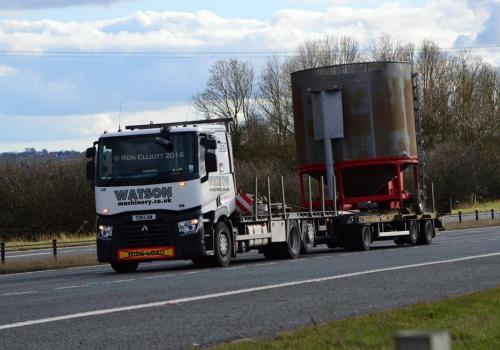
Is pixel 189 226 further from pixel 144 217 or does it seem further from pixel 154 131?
pixel 154 131

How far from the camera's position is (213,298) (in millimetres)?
15281

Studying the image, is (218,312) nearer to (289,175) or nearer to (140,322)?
(140,322)

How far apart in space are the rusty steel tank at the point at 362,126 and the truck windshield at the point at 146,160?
8.69 m

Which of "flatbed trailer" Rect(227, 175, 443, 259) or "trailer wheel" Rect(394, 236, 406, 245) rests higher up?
"flatbed trailer" Rect(227, 175, 443, 259)

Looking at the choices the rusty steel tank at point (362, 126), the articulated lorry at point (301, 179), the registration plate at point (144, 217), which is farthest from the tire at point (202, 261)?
the rusty steel tank at point (362, 126)

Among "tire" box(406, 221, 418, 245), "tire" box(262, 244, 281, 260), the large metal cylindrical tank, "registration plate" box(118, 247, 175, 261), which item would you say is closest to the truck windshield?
"registration plate" box(118, 247, 175, 261)

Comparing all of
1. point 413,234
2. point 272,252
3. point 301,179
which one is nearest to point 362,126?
point 301,179

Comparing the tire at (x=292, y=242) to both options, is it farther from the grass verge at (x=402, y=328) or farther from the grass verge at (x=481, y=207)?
the grass verge at (x=481, y=207)

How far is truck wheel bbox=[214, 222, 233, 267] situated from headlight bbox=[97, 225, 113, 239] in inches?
86.8

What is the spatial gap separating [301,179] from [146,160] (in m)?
9.56

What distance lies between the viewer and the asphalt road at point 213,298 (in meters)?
11.5

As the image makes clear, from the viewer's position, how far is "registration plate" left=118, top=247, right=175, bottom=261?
22797 millimetres

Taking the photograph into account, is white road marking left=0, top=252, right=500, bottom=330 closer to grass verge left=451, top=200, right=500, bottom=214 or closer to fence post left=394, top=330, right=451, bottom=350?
fence post left=394, top=330, right=451, bottom=350

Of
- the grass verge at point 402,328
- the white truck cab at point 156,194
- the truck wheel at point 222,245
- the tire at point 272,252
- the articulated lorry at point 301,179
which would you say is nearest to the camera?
the grass verge at point 402,328
